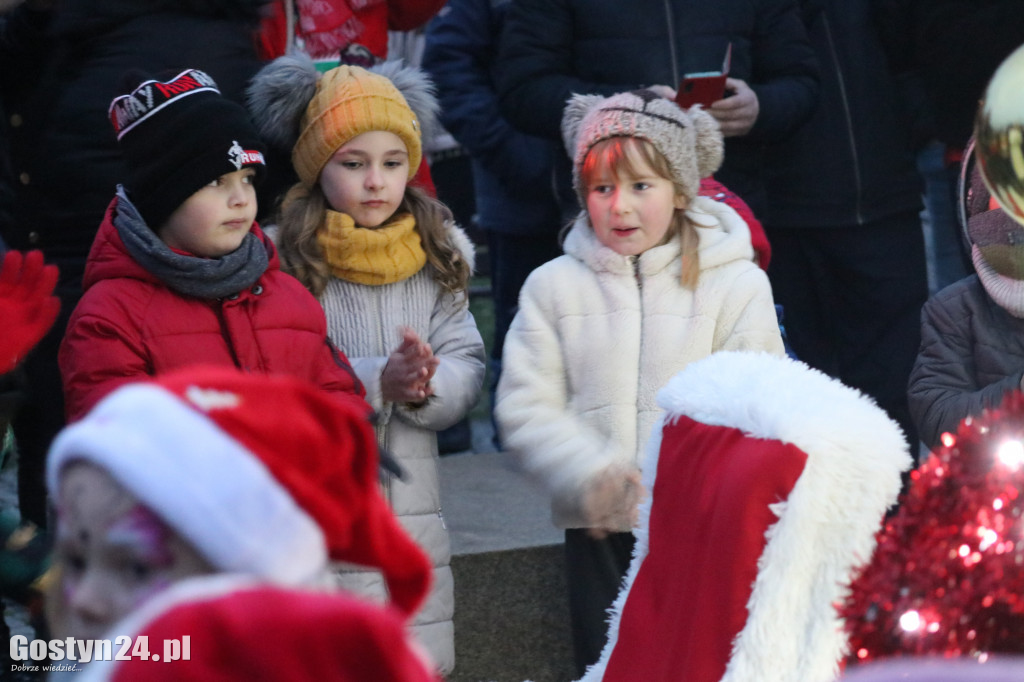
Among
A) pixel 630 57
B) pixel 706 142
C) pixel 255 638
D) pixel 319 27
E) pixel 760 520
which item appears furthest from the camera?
pixel 630 57

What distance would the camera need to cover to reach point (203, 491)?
1205 millimetres

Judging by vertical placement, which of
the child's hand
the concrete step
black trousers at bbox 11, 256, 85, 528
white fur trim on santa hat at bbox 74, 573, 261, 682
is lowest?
the concrete step

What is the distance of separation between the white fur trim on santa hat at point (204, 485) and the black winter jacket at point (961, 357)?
7.06 ft

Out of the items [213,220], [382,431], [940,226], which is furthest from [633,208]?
[940,226]

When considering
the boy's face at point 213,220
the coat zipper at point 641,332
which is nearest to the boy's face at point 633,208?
the coat zipper at point 641,332

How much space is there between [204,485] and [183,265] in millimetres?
1615

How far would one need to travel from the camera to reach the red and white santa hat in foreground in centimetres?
194

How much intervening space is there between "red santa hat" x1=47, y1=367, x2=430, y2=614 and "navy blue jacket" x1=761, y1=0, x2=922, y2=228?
10.2 feet

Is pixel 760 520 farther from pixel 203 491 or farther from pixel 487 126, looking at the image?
pixel 487 126

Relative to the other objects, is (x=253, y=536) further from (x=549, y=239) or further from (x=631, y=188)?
(x=549, y=239)

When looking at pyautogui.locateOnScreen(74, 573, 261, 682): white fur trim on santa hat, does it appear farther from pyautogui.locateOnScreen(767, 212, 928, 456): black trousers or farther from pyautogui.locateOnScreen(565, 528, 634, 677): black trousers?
pyautogui.locateOnScreen(767, 212, 928, 456): black trousers

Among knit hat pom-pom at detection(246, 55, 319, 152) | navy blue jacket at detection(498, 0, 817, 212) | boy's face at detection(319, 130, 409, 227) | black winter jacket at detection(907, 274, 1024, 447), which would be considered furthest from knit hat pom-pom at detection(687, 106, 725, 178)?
knit hat pom-pom at detection(246, 55, 319, 152)

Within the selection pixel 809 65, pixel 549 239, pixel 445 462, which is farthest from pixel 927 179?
pixel 445 462

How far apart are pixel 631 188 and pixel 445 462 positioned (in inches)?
63.9
